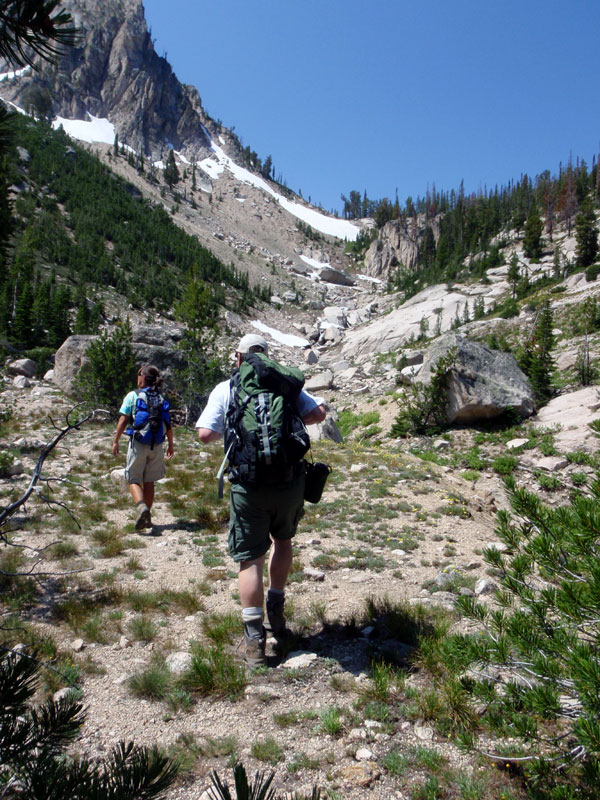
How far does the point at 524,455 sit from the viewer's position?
1294 centimetres

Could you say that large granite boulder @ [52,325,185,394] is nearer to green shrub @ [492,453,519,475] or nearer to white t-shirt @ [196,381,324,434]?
green shrub @ [492,453,519,475]

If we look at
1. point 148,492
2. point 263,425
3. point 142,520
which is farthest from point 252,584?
point 148,492

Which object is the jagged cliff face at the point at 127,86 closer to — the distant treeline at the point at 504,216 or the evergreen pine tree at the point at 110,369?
the distant treeline at the point at 504,216

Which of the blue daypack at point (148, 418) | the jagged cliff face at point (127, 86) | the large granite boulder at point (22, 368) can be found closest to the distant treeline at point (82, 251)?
the large granite boulder at point (22, 368)

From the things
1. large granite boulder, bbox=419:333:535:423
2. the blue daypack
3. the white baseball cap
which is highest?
large granite boulder, bbox=419:333:535:423

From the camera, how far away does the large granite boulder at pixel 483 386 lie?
1488 centimetres

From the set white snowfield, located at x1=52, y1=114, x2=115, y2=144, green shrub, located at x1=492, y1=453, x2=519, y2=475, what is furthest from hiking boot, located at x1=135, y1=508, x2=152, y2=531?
white snowfield, located at x1=52, y1=114, x2=115, y2=144

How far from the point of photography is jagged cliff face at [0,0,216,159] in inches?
4304

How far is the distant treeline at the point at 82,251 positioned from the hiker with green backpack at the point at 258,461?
92.2 feet

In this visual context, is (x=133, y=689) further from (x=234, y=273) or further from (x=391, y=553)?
(x=234, y=273)

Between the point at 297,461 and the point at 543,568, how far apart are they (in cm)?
155

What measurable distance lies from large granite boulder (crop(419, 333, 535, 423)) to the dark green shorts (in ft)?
42.8

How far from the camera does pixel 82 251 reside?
48.5 metres

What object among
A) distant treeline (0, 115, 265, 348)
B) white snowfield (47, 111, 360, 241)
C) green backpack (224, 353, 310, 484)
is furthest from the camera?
white snowfield (47, 111, 360, 241)
